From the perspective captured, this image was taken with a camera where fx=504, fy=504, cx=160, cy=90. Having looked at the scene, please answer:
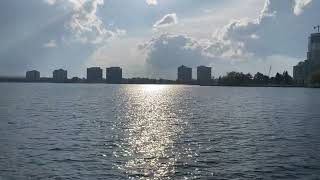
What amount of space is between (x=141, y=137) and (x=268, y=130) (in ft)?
54.9

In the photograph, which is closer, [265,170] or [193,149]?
[265,170]

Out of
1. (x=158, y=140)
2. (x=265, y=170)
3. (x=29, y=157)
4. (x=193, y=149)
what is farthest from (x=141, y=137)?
(x=265, y=170)

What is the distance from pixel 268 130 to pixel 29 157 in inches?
1231

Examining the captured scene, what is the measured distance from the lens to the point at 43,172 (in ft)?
107

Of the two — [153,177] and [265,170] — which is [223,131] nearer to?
[265,170]

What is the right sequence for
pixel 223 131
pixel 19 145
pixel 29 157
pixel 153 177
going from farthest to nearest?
pixel 223 131, pixel 19 145, pixel 29 157, pixel 153 177

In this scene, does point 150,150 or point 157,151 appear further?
point 150,150

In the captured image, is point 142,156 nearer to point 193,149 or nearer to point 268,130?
point 193,149

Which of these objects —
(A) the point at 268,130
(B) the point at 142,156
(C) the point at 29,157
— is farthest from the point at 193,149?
(A) the point at 268,130

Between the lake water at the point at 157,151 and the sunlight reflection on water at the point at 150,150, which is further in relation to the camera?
the sunlight reflection on water at the point at 150,150

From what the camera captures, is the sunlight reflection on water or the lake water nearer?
the lake water

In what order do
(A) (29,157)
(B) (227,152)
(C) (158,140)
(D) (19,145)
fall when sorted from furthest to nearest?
(C) (158,140)
(D) (19,145)
(B) (227,152)
(A) (29,157)

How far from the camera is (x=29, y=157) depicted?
125 ft

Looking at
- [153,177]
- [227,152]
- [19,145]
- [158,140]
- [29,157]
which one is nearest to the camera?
[153,177]
